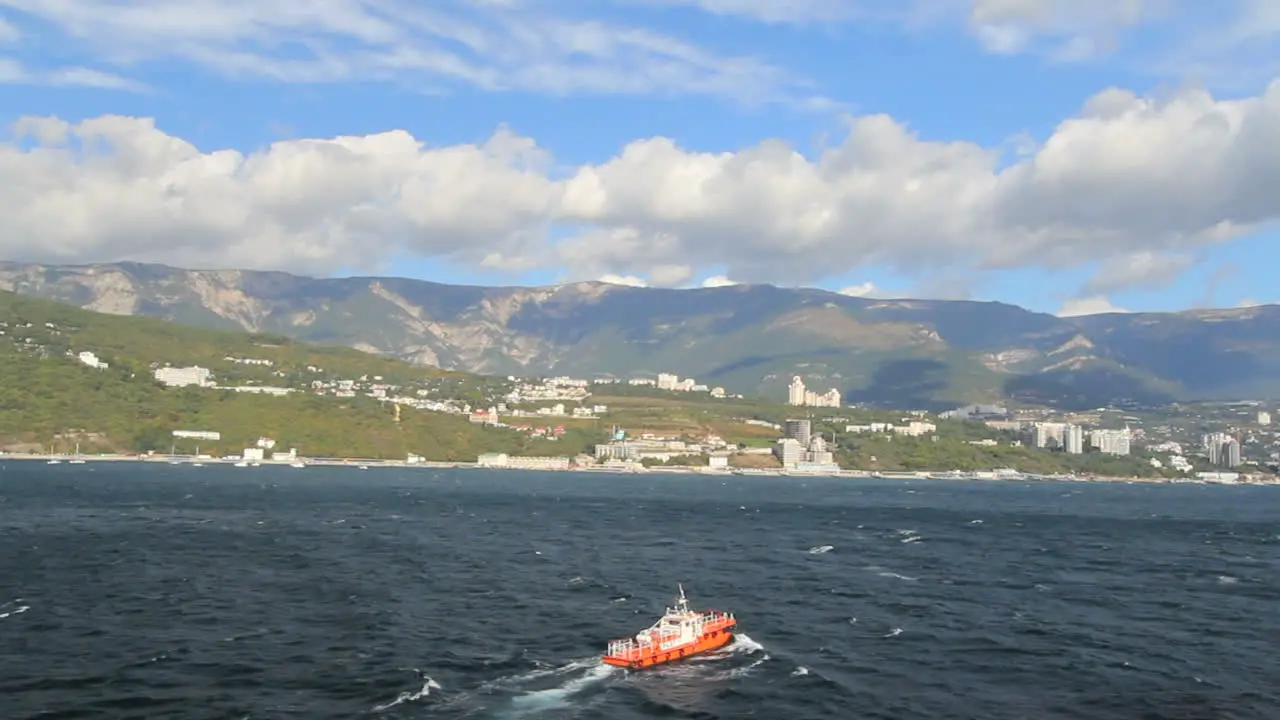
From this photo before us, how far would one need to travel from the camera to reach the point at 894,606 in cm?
9831

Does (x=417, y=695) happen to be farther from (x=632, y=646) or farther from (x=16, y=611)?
(x=16, y=611)

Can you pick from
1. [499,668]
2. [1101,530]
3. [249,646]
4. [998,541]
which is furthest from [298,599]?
[1101,530]

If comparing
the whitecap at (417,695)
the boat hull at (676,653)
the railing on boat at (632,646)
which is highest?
the railing on boat at (632,646)

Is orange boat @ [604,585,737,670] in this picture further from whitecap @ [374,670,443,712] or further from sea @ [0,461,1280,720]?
whitecap @ [374,670,443,712]

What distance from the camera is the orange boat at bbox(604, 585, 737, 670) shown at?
7294 cm

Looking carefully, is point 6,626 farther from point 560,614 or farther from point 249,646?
point 560,614

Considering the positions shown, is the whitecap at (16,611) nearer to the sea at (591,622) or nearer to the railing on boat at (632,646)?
the sea at (591,622)

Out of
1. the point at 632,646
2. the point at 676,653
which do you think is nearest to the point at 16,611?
the point at 632,646

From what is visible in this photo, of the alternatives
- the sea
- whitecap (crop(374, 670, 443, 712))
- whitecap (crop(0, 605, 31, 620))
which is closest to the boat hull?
the sea

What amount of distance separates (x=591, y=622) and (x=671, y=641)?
42.3 feet

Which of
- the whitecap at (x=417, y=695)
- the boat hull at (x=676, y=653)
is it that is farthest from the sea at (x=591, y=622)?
the boat hull at (x=676, y=653)

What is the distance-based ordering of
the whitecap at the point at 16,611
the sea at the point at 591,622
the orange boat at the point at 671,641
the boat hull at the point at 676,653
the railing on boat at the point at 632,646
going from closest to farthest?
the sea at the point at 591,622
the boat hull at the point at 676,653
the railing on boat at the point at 632,646
the orange boat at the point at 671,641
the whitecap at the point at 16,611

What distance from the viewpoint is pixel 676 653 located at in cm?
7581

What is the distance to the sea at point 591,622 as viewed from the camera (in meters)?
65.0
